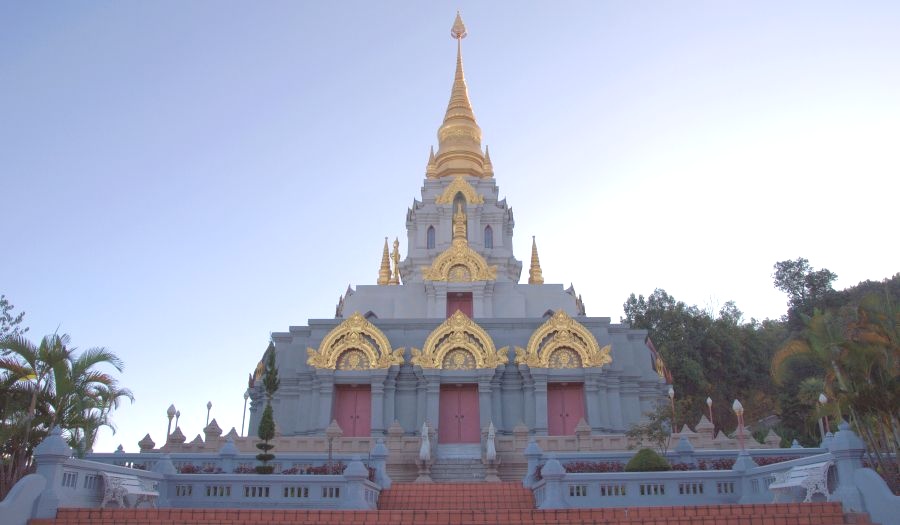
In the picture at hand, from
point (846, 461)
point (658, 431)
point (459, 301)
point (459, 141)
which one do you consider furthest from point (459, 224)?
point (846, 461)

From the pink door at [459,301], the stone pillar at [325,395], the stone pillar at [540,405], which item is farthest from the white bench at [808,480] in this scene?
the pink door at [459,301]

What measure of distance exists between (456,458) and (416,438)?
5.27ft

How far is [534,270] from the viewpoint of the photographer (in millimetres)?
45062

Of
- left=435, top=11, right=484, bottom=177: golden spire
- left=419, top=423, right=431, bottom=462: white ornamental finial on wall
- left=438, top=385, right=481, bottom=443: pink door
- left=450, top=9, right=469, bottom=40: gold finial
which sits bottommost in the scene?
left=419, top=423, right=431, bottom=462: white ornamental finial on wall

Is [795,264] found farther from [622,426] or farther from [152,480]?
[152,480]

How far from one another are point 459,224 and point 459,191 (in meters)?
2.97

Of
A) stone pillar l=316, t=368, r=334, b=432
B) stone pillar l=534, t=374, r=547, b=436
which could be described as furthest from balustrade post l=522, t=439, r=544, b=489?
stone pillar l=316, t=368, r=334, b=432

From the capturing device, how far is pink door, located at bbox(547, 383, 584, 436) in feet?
98.5

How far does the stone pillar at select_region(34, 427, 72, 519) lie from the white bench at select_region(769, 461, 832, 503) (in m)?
12.6

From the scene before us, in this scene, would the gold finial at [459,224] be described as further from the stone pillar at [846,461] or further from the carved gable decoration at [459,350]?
the stone pillar at [846,461]

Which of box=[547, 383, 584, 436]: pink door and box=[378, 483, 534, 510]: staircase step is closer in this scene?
box=[378, 483, 534, 510]: staircase step

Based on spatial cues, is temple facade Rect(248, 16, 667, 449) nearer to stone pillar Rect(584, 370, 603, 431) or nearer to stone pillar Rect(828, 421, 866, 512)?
stone pillar Rect(584, 370, 603, 431)

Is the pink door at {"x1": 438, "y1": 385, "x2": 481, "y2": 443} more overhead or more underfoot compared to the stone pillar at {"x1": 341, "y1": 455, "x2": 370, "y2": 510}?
more overhead

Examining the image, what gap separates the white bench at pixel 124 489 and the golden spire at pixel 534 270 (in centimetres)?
3174
